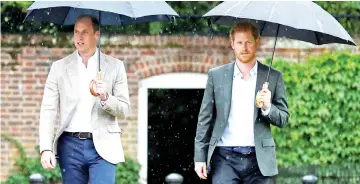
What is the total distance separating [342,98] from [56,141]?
19.3 feet

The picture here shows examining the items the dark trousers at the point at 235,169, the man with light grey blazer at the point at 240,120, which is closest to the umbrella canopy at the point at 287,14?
the man with light grey blazer at the point at 240,120

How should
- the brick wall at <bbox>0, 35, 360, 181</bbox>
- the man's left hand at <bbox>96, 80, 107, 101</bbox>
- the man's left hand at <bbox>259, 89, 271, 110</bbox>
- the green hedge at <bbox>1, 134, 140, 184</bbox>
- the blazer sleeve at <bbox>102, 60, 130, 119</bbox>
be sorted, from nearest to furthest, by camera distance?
1. the man's left hand at <bbox>259, 89, 271, 110</bbox>
2. the man's left hand at <bbox>96, 80, 107, 101</bbox>
3. the blazer sleeve at <bbox>102, 60, 130, 119</bbox>
4. the green hedge at <bbox>1, 134, 140, 184</bbox>
5. the brick wall at <bbox>0, 35, 360, 181</bbox>

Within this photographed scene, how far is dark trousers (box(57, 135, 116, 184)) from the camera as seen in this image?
6.67 m

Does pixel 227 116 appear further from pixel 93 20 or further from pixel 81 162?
pixel 93 20

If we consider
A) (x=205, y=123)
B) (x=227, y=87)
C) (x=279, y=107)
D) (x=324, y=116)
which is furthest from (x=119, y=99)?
(x=324, y=116)

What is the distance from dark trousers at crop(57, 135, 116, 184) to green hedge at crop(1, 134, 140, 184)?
5.19m

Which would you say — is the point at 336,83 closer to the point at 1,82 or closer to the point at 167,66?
the point at 167,66

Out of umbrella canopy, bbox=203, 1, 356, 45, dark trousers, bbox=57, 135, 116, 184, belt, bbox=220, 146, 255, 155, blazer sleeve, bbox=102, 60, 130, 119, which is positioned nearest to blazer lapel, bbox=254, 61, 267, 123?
belt, bbox=220, 146, 255, 155

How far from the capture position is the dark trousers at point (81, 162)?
667cm

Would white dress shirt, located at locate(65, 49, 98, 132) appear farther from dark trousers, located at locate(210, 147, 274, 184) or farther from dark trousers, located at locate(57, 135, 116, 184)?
dark trousers, located at locate(210, 147, 274, 184)

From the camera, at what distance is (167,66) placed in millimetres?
12125

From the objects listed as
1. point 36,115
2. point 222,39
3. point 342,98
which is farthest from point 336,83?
point 36,115

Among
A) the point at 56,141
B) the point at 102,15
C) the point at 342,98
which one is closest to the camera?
the point at 56,141

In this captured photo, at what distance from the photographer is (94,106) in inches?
263
